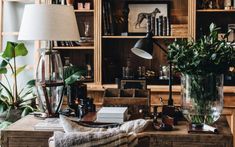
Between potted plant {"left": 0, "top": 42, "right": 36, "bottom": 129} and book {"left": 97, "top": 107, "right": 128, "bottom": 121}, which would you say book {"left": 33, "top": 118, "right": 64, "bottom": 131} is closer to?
book {"left": 97, "top": 107, "right": 128, "bottom": 121}

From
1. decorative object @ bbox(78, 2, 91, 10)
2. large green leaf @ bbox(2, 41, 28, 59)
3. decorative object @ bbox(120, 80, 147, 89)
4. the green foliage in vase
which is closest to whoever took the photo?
the green foliage in vase

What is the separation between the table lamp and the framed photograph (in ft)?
6.60

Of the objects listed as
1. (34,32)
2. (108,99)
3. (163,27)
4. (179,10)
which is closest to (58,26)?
(34,32)

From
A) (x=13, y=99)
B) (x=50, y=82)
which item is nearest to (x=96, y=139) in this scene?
(x=50, y=82)

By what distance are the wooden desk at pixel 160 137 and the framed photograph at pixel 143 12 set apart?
2.34m

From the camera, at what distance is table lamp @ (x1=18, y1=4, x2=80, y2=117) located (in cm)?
289

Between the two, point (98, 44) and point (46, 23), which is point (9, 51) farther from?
point (46, 23)

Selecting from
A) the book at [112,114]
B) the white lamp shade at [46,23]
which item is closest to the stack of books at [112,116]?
the book at [112,114]

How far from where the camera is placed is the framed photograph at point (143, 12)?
491cm

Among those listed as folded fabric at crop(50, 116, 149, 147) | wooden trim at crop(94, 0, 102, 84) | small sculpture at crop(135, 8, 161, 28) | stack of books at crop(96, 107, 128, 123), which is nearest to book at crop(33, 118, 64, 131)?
stack of books at crop(96, 107, 128, 123)

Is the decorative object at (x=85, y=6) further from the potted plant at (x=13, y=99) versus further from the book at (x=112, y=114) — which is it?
the book at (x=112, y=114)

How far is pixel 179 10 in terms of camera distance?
16.4 feet

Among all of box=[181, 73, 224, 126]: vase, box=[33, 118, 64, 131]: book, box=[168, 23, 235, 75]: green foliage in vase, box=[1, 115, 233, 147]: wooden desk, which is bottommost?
box=[1, 115, 233, 147]: wooden desk

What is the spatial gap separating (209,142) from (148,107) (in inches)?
20.1
